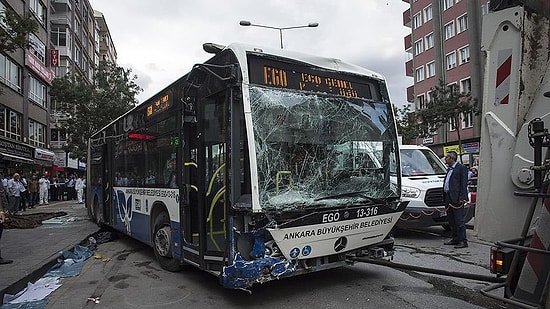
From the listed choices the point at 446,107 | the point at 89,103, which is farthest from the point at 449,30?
the point at 89,103

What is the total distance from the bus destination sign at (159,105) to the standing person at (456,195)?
5.54 meters

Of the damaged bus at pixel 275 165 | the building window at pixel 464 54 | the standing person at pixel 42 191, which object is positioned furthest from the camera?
the building window at pixel 464 54

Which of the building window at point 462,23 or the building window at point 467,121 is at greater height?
the building window at point 462,23

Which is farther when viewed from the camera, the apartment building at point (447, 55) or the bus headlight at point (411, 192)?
the apartment building at point (447, 55)

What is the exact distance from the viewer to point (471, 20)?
35312 millimetres

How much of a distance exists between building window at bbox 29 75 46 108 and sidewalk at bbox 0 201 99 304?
62.0 feet

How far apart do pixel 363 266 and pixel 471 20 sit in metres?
34.0

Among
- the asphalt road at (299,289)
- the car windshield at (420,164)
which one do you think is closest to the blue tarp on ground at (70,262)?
the asphalt road at (299,289)

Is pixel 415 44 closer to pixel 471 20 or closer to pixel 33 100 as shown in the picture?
pixel 471 20

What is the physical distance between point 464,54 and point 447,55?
2.38 m

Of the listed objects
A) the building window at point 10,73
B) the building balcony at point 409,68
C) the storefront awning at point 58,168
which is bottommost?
the storefront awning at point 58,168

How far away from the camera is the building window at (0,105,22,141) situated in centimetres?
2533

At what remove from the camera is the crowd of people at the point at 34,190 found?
18.4m

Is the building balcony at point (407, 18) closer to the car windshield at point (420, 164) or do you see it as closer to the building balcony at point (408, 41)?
the building balcony at point (408, 41)
